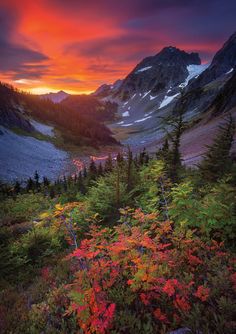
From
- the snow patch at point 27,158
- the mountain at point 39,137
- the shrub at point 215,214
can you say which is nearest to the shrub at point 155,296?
the shrub at point 215,214

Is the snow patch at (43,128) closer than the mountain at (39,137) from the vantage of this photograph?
No

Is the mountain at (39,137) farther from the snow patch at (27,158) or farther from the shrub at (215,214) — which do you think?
the shrub at (215,214)

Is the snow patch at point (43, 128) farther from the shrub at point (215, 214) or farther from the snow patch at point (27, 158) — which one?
the shrub at point (215, 214)

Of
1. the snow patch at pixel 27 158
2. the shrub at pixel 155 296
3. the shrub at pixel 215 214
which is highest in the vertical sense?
the shrub at pixel 215 214

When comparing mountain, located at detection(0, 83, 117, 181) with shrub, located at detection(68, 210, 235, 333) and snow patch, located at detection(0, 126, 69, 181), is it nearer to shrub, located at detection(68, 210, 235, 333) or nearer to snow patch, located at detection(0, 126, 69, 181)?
snow patch, located at detection(0, 126, 69, 181)

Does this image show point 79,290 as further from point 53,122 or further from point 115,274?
point 53,122

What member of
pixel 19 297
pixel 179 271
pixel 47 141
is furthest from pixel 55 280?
pixel 47 141

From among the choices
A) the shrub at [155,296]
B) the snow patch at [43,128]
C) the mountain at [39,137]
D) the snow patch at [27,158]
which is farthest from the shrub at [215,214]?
the snow patch at [43,128]

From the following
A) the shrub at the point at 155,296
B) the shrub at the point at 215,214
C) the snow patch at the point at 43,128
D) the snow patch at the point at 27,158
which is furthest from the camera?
the snow patch at the point at 43,128

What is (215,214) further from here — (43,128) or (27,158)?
(43,128)

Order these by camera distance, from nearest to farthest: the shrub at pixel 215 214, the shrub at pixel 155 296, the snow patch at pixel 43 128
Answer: the shrub at pixel 155 296 < the shrub at pixel 215 214 < the snow patch at pixel 43 128

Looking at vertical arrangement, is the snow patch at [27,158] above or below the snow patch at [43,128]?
below

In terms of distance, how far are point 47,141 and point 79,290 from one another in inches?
3526

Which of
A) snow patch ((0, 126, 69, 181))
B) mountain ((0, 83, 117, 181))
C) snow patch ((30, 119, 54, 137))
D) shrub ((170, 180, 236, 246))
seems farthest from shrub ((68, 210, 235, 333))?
snow patch ((30, 119, 54, 137))
